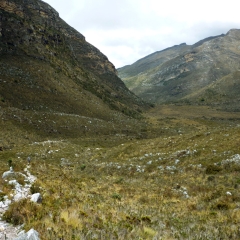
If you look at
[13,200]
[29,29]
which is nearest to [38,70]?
[29,29]

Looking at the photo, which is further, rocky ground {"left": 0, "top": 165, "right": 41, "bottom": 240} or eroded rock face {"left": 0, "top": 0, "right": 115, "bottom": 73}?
eroded rock face {"left": 0, "top": 0, "right": 115, "bottom": 73}

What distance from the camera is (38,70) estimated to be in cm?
6056

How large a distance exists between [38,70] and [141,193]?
176 ft

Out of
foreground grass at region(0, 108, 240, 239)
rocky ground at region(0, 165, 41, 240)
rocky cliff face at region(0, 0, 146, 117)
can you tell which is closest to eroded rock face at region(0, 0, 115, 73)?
rocky cliff face at region(0, 0, 146, 117)

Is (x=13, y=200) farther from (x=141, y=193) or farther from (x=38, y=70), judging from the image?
(x=38, y=70)

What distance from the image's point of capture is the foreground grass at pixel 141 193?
7.65 m

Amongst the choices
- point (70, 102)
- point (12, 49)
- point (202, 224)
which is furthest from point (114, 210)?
point (12, 49)

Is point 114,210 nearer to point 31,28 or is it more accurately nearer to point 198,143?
point 198,143

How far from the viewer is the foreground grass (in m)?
7.65

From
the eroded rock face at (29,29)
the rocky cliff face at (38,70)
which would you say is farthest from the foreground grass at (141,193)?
the eroded rock face at (29,29)

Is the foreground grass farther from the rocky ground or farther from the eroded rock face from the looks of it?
the eroded rock face

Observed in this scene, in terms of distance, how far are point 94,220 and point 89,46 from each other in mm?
128113

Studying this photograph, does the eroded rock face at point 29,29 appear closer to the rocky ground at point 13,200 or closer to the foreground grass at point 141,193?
the foreground grass at point 141,193

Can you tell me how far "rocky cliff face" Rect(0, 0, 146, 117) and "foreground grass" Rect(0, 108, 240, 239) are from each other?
24.4m
